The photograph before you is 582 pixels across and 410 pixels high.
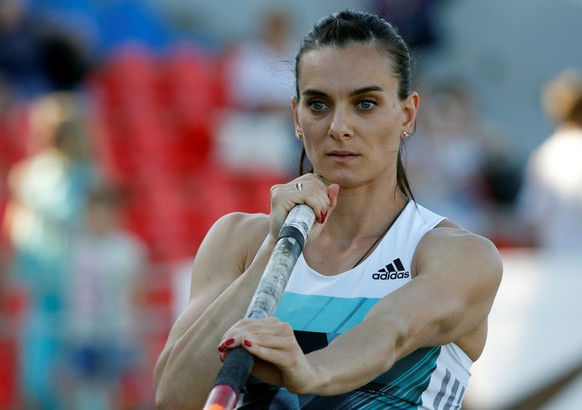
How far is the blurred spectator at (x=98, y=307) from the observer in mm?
7613

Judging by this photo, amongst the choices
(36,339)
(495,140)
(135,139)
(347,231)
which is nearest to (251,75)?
(135,139)

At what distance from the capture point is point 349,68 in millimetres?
3318

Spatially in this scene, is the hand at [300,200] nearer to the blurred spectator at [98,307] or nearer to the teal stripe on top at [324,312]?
the teal stripe on top at [324,312]

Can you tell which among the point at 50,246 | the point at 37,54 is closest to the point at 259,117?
the point at 37,54

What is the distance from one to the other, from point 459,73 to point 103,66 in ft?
11.5

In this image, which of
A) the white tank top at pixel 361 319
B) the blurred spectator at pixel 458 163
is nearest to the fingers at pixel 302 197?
the white tank top at pixel 361 319

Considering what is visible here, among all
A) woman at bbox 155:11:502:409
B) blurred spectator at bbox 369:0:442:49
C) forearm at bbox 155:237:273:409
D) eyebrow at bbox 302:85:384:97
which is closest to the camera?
woman at bbox 155:11:502:409

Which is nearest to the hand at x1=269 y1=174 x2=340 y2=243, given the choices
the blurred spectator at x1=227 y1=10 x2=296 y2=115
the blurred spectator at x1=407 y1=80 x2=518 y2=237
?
the blurred spectator at x1=407 y1=80 x2=518 y2=237

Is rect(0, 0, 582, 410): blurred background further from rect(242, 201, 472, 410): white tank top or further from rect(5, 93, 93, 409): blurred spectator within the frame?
rect(242, 201, 472, 410): white tank top

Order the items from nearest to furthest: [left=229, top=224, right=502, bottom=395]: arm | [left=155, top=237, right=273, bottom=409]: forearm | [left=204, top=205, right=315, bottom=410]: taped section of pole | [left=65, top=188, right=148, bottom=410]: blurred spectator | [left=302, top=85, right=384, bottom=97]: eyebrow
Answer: [left=204, top=205, right=315, bottom=410]: taped section of pole < [left=229, top=224, right=502, bottom=395]: arm < [left=155, top=237, right=273, bottom=409]: forearm < [left=302, top=85, right=384, bottom=97]: eyebrow < [left=65, top=188, right=148, bottom=410]: blurred spectator

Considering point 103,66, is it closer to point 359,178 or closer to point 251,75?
point 251,75

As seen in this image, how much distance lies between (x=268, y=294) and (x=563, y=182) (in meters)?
4.99

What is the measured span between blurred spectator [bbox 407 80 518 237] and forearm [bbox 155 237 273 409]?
20.5 feet

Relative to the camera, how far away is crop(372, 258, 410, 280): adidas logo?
324 cm
